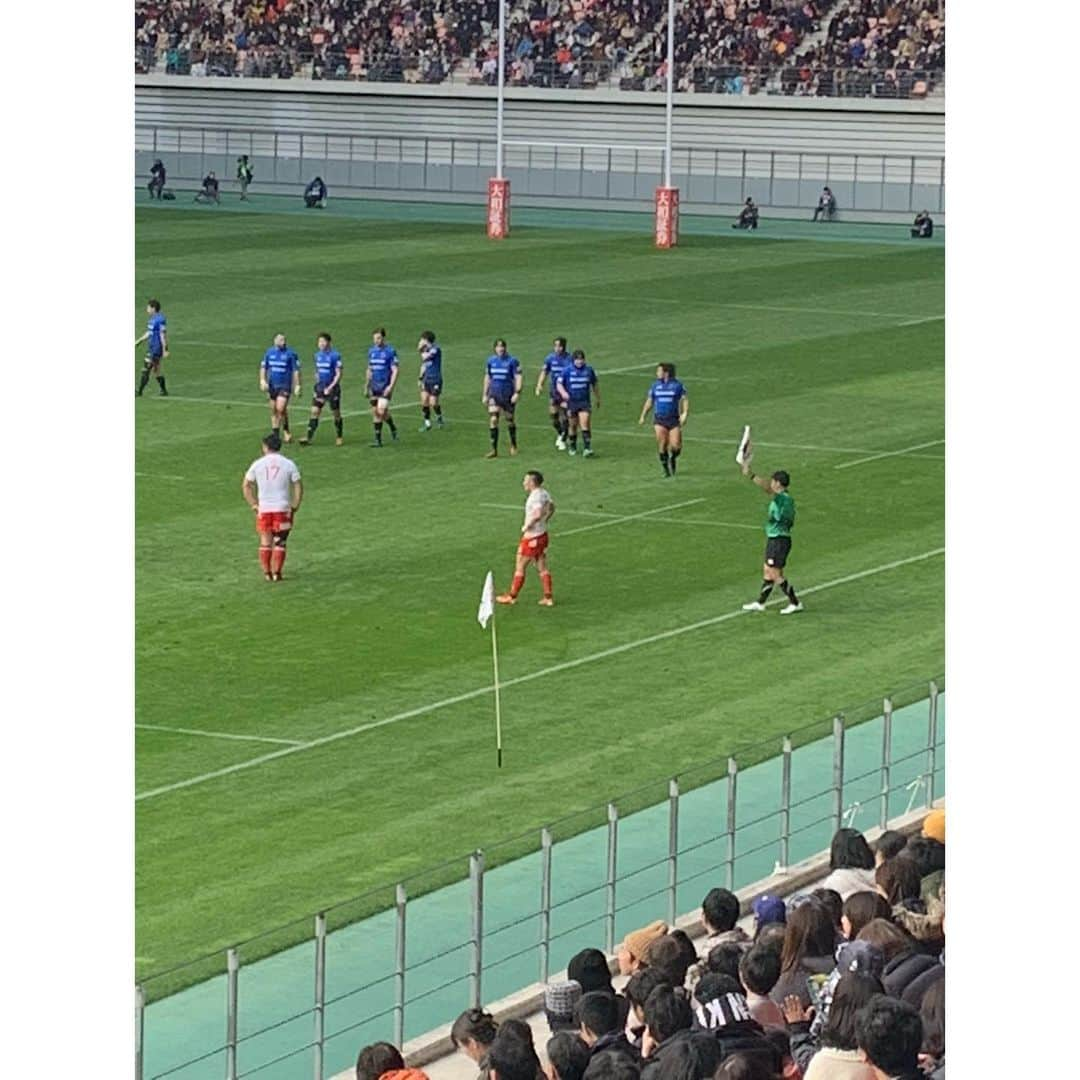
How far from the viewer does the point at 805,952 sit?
337 inches

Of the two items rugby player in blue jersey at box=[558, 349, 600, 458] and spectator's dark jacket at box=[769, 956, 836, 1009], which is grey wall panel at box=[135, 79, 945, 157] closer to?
rugby player in blue jersey at box=[558, 349, 600, 458]

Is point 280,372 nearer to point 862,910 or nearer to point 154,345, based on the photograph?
point 154,345

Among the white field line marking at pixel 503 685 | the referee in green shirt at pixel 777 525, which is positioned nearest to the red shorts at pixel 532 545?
the white field line marking at pixel 503 685

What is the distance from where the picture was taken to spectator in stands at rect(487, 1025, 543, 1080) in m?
6.76

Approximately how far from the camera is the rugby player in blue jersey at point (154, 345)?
3325 cm

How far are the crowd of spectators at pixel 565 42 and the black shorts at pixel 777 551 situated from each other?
47.5 meters

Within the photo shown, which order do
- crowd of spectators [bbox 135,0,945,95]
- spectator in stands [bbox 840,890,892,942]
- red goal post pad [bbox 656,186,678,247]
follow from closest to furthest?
spectator in stands [bbox 840,890,892,942] → red goal post pad [bbox 656,186,678,247] → crowd of spectators [bbox 135,0,945,95]

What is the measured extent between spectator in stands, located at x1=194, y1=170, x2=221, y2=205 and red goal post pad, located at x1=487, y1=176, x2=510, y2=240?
38.7 ft

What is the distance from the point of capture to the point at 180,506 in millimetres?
27062

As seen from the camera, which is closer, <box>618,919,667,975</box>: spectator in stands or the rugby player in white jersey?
<box>618,919,667,975</box>: spectator in stands

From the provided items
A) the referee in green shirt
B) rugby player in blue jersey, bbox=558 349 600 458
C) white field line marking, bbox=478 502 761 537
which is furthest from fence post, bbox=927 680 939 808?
rugby player in blue jersey, bbox=558 349 600 458

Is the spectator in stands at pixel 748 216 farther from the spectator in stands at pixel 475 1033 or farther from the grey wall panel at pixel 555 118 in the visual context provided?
the spectator in stands at pixel 475 1033
